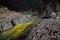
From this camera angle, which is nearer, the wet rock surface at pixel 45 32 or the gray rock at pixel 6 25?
the wet rock surface at pixel 45 32

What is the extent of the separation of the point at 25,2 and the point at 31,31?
→ 301 inches

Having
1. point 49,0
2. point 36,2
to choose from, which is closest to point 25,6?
point 36,2

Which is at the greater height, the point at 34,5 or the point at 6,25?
the point at 34,5

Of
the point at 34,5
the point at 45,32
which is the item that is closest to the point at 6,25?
the point at 45,32

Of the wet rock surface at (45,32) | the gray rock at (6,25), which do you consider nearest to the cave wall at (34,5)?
the gray rock at (6,25)

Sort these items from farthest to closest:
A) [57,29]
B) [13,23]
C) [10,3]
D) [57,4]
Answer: [57,4] < [10,3] < [13,23] < [57,29]

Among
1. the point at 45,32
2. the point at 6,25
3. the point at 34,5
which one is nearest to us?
the point at 45,32

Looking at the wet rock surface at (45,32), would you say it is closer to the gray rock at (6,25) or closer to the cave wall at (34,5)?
the gray rock at (6,25)

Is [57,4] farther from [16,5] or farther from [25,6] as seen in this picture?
[16,5]

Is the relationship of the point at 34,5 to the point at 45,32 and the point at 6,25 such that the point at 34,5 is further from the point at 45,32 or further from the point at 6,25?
the point at 45,32

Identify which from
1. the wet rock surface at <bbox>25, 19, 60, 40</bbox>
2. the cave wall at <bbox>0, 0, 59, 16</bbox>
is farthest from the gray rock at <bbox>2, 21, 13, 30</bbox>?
the cave wall at <bbox>0, 0, 59, 16</bbox>

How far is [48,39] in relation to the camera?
7.16 meters

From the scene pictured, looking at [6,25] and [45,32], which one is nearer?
[45,32]

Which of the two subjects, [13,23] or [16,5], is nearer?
[13,23]
